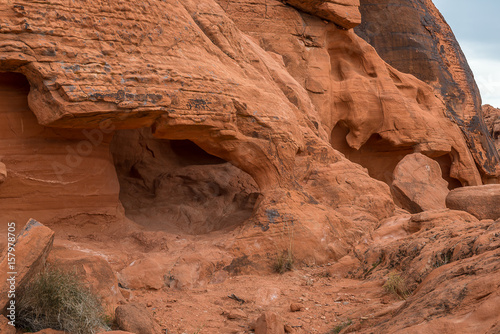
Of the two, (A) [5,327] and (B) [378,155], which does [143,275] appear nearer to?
(A) [5,327]

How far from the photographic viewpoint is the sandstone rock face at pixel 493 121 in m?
20.5

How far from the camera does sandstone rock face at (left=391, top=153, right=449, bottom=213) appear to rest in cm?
956

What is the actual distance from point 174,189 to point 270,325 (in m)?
3.78

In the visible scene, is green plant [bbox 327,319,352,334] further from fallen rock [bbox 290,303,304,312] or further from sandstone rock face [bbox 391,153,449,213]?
sandstone rock face [bbox 391,153,449,213]

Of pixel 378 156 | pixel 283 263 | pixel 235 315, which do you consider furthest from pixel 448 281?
pixel 378 156

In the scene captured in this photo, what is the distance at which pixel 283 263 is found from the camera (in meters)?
5.79

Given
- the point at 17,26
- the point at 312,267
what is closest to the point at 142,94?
the point at 17,26

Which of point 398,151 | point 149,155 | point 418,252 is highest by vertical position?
point 418,252

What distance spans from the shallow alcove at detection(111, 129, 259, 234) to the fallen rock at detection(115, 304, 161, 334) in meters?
2.70

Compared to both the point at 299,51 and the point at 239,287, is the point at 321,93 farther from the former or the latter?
the point at 239,287

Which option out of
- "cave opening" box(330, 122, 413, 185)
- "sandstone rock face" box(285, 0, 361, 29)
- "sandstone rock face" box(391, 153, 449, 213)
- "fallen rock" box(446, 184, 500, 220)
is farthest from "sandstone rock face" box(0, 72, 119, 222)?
"cave opening" box(330, 122, 413, 185)

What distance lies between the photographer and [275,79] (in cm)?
792

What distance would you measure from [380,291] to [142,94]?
118 inches

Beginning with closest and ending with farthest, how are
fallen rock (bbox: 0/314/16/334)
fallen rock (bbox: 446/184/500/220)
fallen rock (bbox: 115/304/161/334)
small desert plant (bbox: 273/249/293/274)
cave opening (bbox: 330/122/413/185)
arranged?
fallen rock (bbox: 0/314/16/334)
fallen rock (bbox: 115/304/161/334)
small desert plant (bbox: 273/249/293/274)
fallen rock (bbox: 446/184/500/220)
cave opening (bbox: 330/122/413/185)
